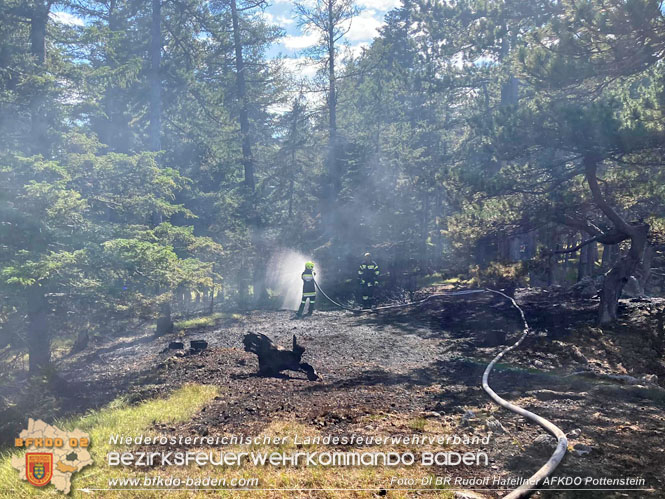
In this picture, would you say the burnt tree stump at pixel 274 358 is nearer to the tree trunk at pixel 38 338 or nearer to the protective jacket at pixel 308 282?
the tree trunk at pixel 38 338

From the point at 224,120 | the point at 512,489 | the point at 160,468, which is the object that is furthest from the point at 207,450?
the point at 224,120

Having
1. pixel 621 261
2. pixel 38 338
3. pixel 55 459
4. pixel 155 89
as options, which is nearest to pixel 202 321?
pixel 38 338

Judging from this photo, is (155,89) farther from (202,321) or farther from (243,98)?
(202,321)

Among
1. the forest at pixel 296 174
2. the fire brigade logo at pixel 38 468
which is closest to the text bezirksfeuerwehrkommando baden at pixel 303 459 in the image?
the fire brigade logo at pixel 38 468

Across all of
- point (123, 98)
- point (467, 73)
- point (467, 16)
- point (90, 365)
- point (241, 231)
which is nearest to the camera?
point (90, 365)

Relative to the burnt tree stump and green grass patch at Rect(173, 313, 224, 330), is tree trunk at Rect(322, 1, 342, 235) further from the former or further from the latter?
the burnt tree stump

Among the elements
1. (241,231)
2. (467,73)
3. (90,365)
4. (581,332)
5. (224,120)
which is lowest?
(90,365)

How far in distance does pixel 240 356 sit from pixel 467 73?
84.3 ft

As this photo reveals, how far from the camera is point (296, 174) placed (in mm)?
35250

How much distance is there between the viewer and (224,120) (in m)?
25.9

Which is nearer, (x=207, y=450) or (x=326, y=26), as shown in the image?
(x=207, y=450)

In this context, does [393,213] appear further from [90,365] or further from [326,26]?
[90,365]

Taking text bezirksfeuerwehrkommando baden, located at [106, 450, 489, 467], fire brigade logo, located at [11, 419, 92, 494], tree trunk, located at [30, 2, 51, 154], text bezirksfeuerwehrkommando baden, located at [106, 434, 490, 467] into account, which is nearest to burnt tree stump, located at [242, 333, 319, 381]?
text bezirksfeuerwehrkommando baden, located at [106, 434, 490, 467]

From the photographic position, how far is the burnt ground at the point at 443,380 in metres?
4.83
